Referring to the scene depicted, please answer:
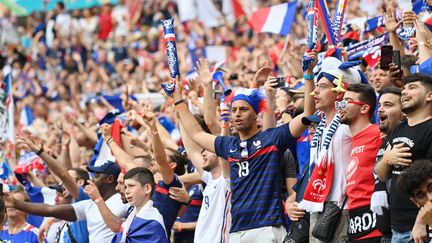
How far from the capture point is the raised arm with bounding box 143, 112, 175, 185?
9.71m

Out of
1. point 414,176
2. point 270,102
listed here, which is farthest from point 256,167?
point 414,176

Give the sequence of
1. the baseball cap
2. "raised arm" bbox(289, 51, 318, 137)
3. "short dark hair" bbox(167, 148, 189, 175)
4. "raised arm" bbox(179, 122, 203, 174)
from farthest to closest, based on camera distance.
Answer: "short dark hair" bbox(167, 148, 189, 175) → "raised arm" bbox(179, 122, 203, 174) → "raised arm" bbox(289, 51, 318, 137) → the baseball cap

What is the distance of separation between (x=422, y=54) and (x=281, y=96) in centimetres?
210

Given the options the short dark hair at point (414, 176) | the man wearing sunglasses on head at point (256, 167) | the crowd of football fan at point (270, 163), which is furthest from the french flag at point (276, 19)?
the short dark hair at point (414, 176)

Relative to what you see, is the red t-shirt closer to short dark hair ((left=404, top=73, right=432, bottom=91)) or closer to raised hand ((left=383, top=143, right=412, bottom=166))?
raised hand ((left=383, top=143, right=412, bottom=166))

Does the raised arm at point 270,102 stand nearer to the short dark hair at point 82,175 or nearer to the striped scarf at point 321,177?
the striped scarf at point 321,177

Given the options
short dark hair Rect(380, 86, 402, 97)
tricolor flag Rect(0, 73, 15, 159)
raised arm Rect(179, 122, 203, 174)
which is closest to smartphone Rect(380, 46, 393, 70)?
short dark hair Rect(380, 86, 402, 97)

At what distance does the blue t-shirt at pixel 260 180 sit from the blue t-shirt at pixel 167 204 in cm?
112

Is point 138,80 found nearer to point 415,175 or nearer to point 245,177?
point 245,177

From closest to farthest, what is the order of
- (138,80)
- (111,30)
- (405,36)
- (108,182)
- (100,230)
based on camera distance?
(405,36) → (100,230) → (108,182) → (138,80) → (111,30)

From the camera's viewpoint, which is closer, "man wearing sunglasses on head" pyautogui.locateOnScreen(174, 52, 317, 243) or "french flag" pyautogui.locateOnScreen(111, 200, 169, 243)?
"man wearing sunglasses on head" pyautogui.locateOnScreen(174, 52, 317, 243)

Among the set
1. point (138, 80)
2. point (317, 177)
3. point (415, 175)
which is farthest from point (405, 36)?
point (138, 80)

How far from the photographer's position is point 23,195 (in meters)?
11.7

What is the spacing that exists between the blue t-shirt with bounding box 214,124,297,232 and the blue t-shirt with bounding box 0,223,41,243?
3469mm
